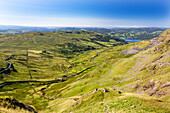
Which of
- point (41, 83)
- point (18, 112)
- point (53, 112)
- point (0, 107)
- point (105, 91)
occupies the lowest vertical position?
point (41, 83)

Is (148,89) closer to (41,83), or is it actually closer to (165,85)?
(165,85)

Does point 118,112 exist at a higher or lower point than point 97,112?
higher

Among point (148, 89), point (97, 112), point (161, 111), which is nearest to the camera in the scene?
point (161, 111)

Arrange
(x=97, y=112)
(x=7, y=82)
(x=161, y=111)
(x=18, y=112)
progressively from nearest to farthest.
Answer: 1. (x=161, y=111)
2. (x=97, y=112)
3. (x=18, y=112)
4. (x=7, y=82)

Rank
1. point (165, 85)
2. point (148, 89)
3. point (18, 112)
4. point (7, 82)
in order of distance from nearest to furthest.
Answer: point (165, 85) → point (18, 112) → point (148, 89) → point (7, 82)

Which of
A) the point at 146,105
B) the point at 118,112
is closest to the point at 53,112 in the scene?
the point at 118,112

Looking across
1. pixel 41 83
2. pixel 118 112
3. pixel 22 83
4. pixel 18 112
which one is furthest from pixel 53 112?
pixel 22 83

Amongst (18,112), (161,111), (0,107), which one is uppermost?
(161,111)

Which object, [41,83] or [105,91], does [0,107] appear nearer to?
[105,91]

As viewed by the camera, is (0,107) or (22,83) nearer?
(0,107)
